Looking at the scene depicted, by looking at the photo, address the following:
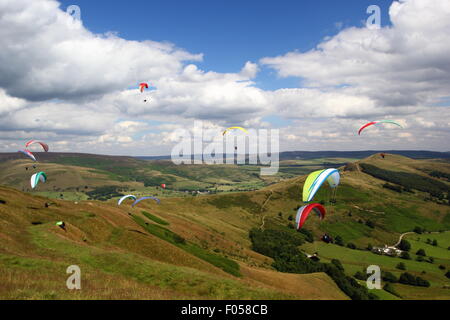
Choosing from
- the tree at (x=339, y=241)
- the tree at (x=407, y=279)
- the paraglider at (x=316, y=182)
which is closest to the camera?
the paraglider at (x=316, y=182)

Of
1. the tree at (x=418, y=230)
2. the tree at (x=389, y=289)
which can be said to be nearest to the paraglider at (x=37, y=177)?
the tree at (x=389, y=289)

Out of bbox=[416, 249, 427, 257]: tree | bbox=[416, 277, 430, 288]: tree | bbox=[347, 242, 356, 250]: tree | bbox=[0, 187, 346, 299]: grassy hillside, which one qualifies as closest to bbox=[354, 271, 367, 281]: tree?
bbox=[416, 277, 430, 288]: tree

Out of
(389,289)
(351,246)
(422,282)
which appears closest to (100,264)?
(389,289)

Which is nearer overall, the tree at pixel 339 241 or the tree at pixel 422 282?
the tree at pixel 422 282

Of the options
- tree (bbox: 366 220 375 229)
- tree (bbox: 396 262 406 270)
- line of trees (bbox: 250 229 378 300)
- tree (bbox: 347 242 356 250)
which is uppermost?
line of trees (bbox: 250 229 378 300)

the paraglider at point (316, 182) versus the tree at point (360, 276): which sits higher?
the paraglider at point (316, 182)

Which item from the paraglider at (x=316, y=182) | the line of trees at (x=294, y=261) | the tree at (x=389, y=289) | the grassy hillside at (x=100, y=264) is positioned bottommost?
the tree at (x=389, y=289)

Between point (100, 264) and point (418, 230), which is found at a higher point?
point (100, 264)

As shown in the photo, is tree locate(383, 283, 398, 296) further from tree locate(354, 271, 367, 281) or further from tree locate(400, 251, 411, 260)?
tree locate(400, 251, 411, 260)

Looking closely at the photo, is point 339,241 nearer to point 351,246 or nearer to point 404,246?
point 351,246

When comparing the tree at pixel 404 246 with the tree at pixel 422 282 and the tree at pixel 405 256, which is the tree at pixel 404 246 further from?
the tree at pixel 422 282

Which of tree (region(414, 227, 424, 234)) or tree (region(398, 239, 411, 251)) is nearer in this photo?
tree (region(398, 239, 411, 251))
